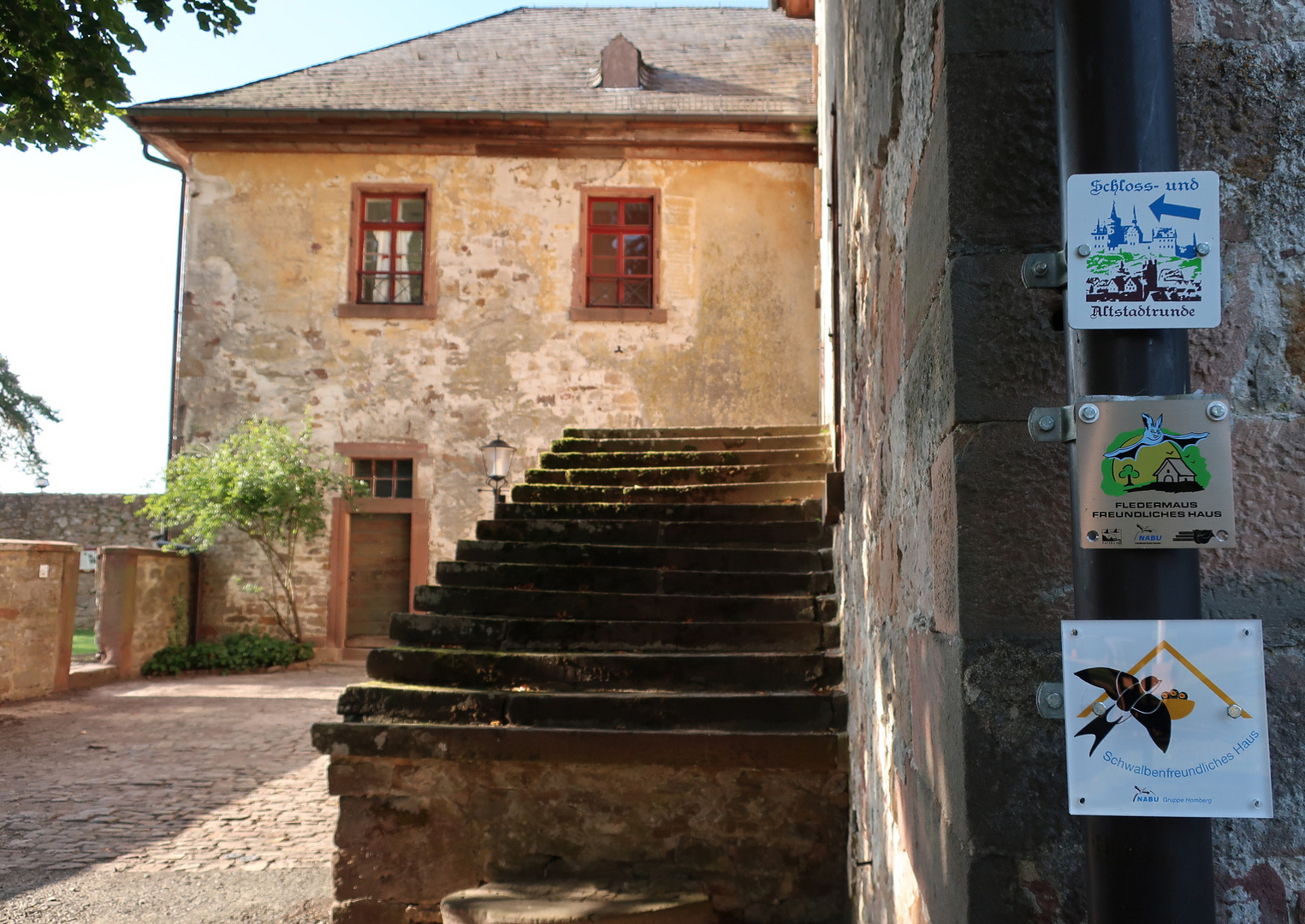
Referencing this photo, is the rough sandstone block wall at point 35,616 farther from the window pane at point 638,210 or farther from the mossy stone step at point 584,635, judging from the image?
the window pane at point 638,210

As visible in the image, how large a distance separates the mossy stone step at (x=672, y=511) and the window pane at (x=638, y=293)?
745 centimetres

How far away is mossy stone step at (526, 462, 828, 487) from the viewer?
5852mm

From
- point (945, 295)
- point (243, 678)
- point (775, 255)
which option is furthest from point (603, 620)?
point (775, 255)

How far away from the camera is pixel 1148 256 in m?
1.15

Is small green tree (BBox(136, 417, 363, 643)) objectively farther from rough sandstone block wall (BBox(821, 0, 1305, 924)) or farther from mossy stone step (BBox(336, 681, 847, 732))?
rough sandstone block wall (BBox(821, 0, 1305, 924))

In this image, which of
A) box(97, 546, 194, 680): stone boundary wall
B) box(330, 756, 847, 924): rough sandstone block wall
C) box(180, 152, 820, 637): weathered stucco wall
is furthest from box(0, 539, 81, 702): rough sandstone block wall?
box(330, 756, 847, 924): rough sandstone block wall

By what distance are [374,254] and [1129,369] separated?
12.7m

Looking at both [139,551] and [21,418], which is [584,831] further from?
[21,418]

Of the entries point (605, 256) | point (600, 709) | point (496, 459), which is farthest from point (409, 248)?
point (600, 709)

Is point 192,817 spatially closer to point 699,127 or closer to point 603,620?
point 603,620

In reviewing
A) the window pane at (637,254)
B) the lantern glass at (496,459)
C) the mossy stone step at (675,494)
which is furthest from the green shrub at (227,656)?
the mossy stone step at (675,494)

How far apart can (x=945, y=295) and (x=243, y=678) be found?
1135 centimetres

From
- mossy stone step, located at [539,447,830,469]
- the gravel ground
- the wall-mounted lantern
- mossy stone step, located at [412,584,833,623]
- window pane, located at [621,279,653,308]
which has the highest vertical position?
window pane, located at [621,279,653,308]

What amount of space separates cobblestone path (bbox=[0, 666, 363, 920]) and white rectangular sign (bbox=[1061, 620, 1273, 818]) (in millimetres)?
4406
